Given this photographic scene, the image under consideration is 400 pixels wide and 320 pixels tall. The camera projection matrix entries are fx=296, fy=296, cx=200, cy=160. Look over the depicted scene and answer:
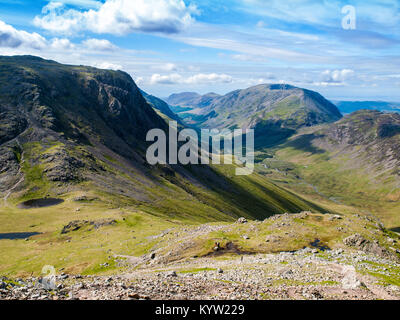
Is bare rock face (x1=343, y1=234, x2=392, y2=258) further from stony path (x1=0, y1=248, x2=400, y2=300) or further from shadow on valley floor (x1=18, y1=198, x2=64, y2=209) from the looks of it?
shadow on valley floor (x1=18, y1=198, x2=64, y2=209)

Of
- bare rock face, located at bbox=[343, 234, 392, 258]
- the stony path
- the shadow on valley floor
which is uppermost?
the stony path

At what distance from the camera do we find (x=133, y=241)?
266 feet

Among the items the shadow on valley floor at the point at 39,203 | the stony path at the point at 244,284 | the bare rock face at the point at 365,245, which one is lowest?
the shadow on valley floor at the point at 39,203

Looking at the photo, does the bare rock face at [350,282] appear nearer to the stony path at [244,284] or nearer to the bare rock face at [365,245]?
the stony path at [244,284]

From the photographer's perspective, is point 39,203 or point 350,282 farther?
point 39,203

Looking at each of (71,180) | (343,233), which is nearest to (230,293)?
(343,233)

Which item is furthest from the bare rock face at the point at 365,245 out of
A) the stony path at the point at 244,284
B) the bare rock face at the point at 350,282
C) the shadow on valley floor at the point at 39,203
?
the shadow on valley floor at the point at 39,203

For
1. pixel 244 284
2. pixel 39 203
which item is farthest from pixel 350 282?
pixel 39 203

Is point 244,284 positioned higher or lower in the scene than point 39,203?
higher

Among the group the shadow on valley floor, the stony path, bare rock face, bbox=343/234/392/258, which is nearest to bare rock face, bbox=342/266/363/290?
the stony path

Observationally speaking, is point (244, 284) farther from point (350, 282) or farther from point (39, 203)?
point (39, 203)

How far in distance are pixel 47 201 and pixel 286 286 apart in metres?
139
